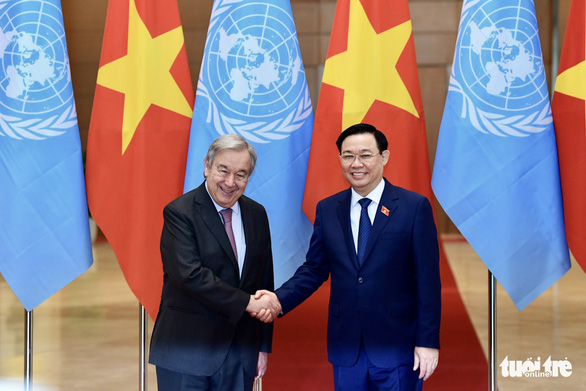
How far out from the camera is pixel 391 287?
2.16 meters

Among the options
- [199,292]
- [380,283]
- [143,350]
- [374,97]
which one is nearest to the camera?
[199,292]

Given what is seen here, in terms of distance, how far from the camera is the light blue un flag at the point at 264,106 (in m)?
2.84

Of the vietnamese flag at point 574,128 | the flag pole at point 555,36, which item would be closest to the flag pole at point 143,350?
the vietnamese flag at point 574,128

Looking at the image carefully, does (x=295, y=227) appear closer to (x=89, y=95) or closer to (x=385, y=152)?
(x=385, y=152)

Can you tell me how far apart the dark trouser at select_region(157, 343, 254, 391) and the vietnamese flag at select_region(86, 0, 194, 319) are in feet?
2.55

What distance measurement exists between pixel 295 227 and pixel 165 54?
92 centimetres

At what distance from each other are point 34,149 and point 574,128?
2.18m

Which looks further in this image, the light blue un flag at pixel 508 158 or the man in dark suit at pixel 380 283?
the light blue un flag at pixel 508 158

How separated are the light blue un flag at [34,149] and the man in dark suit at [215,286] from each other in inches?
36.5

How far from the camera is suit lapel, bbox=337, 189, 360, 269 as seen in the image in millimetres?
2184

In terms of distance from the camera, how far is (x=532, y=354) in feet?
16.0

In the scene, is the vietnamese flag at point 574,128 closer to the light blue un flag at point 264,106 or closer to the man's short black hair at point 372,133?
the man's short black hair at point 372,133

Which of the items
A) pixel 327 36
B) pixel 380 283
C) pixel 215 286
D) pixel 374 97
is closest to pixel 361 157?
pixel 380 283

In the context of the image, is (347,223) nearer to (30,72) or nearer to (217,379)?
(217,379)
